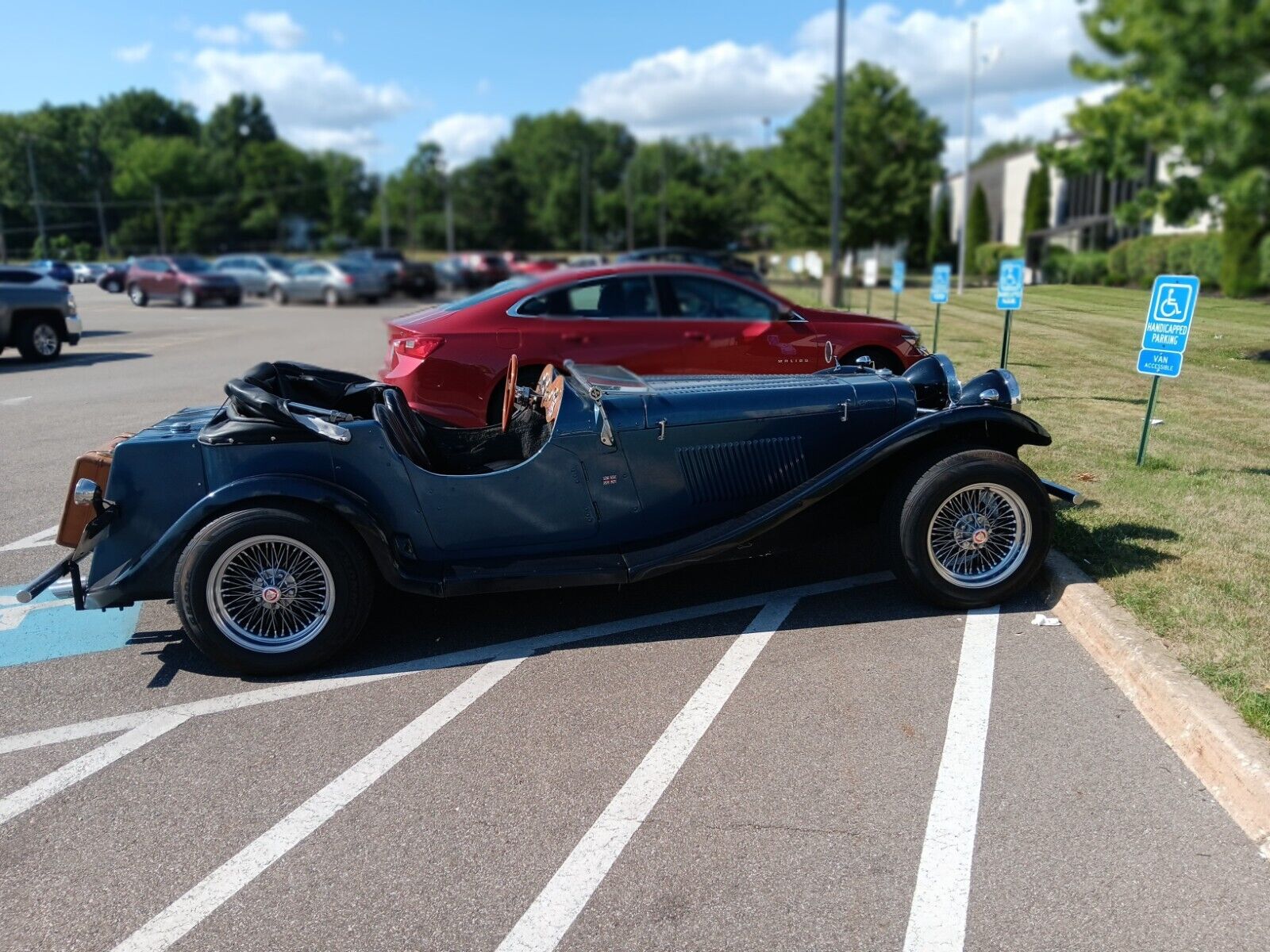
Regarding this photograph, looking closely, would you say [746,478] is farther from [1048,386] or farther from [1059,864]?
[1048,386]

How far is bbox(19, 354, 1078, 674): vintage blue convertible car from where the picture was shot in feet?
13.8

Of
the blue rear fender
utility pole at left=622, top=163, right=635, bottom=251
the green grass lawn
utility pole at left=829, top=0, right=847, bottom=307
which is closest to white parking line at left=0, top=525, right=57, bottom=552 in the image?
the blue rear fender

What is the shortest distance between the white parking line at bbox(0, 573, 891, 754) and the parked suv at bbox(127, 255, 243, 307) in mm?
30739

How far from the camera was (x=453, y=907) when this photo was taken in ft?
9.00

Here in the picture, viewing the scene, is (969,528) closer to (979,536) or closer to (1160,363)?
(979,536)

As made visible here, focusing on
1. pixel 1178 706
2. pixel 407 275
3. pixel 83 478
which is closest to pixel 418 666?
pixel 83 478

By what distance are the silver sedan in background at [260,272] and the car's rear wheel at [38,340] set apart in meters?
17.8

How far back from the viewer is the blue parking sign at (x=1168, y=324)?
20.8 ft

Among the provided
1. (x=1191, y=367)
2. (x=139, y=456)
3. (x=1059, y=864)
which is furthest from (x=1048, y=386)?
(x=139, y=456)

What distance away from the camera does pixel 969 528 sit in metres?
4.71

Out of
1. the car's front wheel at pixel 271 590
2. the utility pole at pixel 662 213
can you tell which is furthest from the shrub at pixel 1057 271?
the utility pole at pixel 662 213

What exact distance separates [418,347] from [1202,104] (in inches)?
221

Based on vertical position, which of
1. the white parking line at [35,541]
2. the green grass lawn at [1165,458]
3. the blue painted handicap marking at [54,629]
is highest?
the green grass lawn at [1165,458]

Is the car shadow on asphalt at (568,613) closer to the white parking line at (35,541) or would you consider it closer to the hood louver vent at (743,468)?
the hood louver vent at (743,468)
